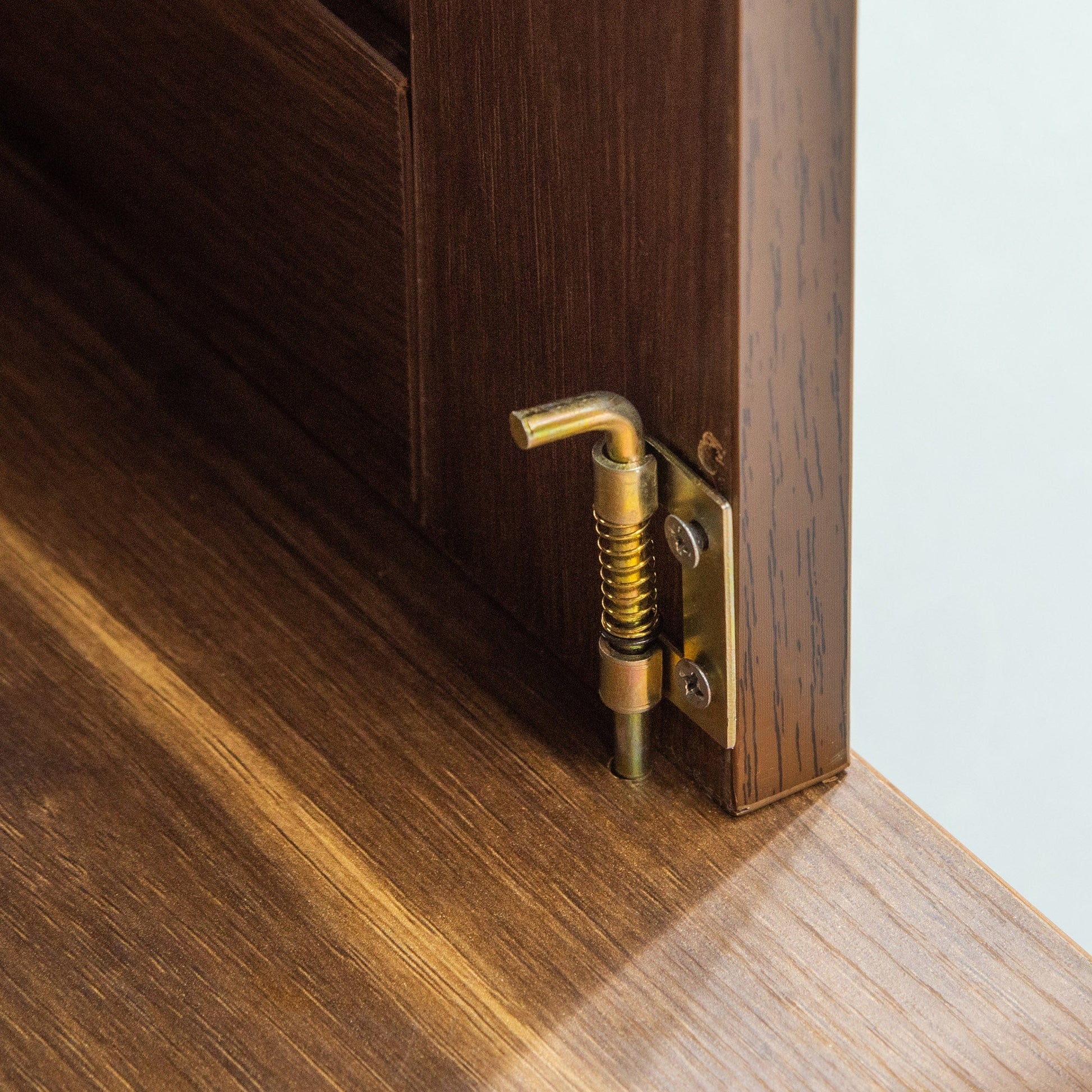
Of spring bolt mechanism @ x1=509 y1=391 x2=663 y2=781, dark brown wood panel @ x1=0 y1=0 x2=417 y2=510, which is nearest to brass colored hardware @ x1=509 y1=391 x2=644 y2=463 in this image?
spring bolt mechanism @ x1=509 y1=391 x2=663 y2=781

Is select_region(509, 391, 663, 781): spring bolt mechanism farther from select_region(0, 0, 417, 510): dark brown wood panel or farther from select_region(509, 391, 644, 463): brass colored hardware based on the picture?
select_region(0, 0, 417, 510): dark brown wood panel

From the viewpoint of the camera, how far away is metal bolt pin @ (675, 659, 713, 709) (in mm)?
663

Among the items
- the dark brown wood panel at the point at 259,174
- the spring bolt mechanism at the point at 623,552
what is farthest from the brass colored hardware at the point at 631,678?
the dark brown wood panel at the point at 259,174

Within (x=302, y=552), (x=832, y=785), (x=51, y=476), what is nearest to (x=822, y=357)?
(x=832, y=785)

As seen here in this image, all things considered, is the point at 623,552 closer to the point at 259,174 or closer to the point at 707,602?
the point at 707,602

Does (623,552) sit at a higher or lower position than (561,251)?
lower

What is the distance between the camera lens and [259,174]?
81 cm

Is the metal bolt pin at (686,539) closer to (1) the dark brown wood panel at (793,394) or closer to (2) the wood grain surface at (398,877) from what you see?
(1) the dark brown wood panel at (793,394)

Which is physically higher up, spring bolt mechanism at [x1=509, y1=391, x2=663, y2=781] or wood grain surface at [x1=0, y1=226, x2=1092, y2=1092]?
spring bolt mechanism at [x1=509, y1=391, x2=663, y2=781]

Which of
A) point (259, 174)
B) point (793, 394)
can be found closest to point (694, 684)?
point (793, 394)

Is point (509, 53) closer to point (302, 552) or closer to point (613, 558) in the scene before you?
point (613, 558)

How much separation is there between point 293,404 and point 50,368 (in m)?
0.15

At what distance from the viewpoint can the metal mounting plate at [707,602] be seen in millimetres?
620

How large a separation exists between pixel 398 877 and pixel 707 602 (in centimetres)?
17
